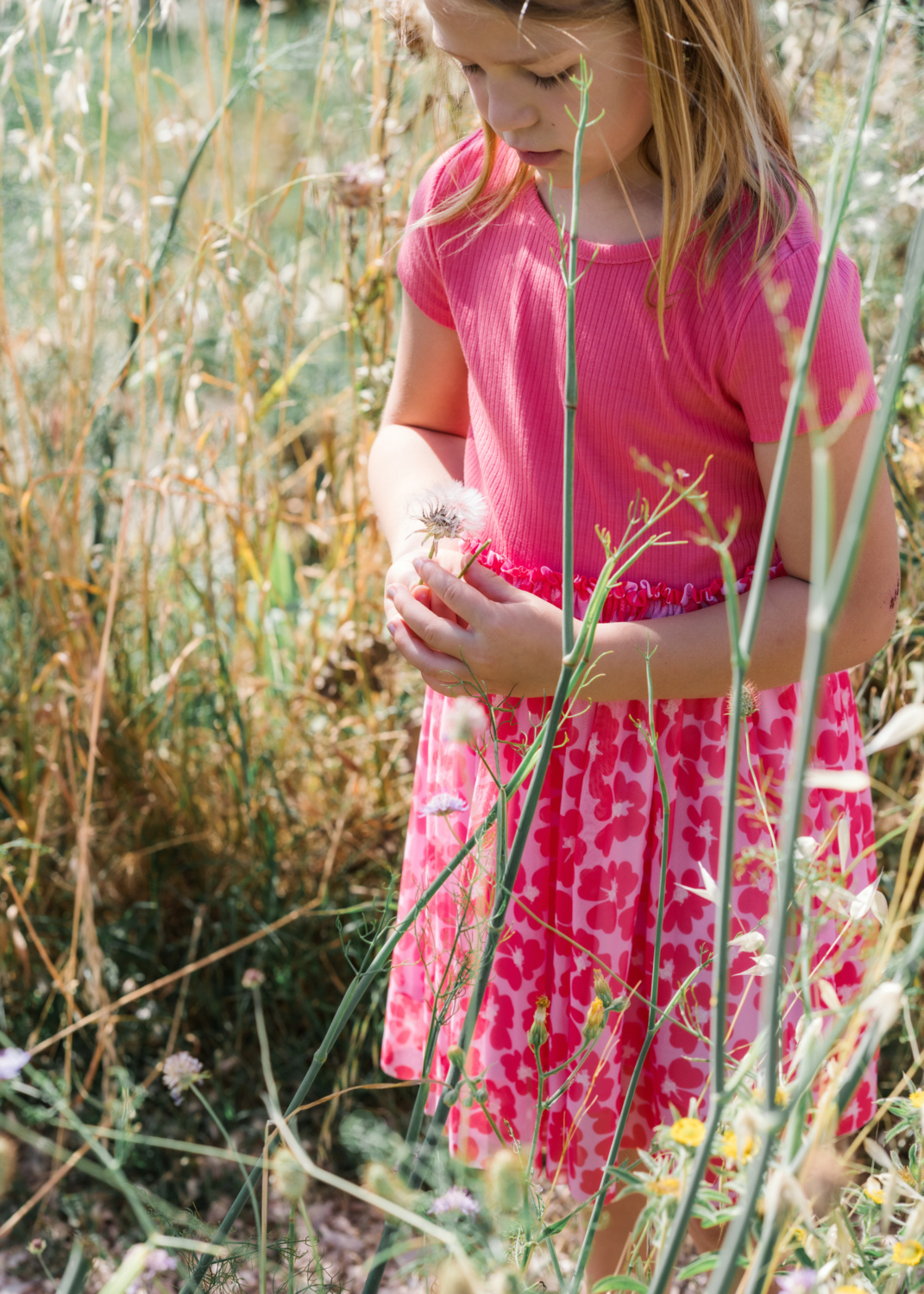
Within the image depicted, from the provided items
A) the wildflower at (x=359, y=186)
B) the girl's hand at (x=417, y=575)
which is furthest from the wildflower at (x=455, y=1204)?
the wildflower at (x=359, y=186)

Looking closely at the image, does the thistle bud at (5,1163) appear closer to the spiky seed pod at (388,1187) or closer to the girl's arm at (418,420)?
the spiky seed pod at (388,1187)

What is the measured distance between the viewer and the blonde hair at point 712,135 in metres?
0.65

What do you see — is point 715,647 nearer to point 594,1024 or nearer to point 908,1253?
point 594,1024

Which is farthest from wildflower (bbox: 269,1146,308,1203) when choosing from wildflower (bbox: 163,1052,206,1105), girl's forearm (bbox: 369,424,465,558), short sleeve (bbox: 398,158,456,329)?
short sleeve (bbox: 398,158,456,329)

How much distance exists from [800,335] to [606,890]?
40cm

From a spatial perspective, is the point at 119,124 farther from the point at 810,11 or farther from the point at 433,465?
the point at 433,465

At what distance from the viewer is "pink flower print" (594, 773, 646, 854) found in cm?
79

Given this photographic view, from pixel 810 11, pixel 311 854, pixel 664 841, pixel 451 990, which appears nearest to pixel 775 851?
pixel 664 841

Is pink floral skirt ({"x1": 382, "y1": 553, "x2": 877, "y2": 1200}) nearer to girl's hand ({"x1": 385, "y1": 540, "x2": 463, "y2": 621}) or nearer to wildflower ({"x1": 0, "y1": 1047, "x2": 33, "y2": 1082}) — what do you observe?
girl's hand ({"x1": 385, "y1": 540, "x2": 463, "y2": 621})

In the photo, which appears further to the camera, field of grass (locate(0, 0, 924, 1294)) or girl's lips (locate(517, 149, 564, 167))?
field of grass (locate(0, 0, 924, 1294))

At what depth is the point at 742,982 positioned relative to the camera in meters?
0.79

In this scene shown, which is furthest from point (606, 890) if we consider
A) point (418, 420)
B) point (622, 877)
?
point (418, 420)

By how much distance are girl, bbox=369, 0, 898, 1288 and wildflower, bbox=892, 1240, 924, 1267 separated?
219 millimetres

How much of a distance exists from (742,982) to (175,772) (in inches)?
28.7
